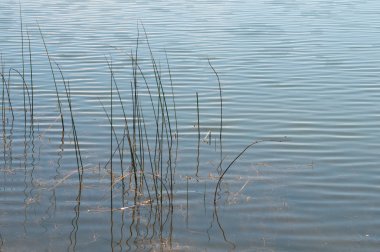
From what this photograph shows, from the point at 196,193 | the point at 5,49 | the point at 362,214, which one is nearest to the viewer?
the point at 362,214

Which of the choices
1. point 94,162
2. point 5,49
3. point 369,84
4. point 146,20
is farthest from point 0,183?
point 146,20

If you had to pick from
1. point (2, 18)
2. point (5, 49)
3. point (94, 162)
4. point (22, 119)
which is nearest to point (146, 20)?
point (2, 18)

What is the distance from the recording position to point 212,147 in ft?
20.7

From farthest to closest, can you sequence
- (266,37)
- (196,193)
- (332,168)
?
1. (266,37)
2. (332,168)
3. (196,193)

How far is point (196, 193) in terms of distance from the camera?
17.3ft

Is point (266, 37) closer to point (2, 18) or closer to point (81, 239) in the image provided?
point (2, 18)

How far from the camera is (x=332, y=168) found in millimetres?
5715

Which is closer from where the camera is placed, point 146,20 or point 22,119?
point 22,119

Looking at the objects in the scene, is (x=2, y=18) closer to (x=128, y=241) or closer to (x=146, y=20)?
(x=146, y=20)

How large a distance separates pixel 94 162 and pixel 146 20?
8.32 m

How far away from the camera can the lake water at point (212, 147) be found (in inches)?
183

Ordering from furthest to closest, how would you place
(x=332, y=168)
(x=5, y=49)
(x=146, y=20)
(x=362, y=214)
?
(x=146, y=20), (x=5, y=49), (x=332, y=168), (x=362, y=214)

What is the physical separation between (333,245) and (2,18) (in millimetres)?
11276

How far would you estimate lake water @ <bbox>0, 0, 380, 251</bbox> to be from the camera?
4.65m
